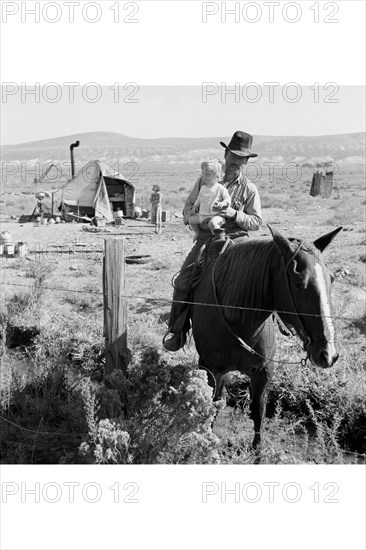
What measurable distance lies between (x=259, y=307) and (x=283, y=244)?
0.66 meters

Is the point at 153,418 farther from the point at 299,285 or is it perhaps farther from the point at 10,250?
the point at 10,250

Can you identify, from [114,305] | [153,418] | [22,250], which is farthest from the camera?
[22,250]

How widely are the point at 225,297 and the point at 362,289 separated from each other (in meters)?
7.00

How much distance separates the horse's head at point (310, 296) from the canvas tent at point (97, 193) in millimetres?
16719

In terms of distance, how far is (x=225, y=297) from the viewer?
4480 mm

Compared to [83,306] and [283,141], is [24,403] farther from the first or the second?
[283,141]

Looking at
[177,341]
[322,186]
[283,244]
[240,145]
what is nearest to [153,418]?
[177,341]

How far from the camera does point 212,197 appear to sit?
16.0 ft

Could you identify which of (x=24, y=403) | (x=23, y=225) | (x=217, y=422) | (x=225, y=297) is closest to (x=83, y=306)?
(x=24, y=403)

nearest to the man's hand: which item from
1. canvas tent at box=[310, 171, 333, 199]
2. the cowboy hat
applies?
the cowboy hat

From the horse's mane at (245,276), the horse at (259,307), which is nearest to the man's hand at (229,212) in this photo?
the horse at (259,307)

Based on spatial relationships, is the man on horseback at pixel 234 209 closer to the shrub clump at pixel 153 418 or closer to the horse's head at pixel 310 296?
the shrub clump at pixel 153 418

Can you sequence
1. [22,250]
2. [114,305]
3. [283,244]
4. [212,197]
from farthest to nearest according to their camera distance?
[22,250] < [114,305] < [212,197] < [283,244]

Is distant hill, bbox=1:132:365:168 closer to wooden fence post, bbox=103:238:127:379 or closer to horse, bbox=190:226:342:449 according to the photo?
wooden fence post, bbox=103:238:127:379
